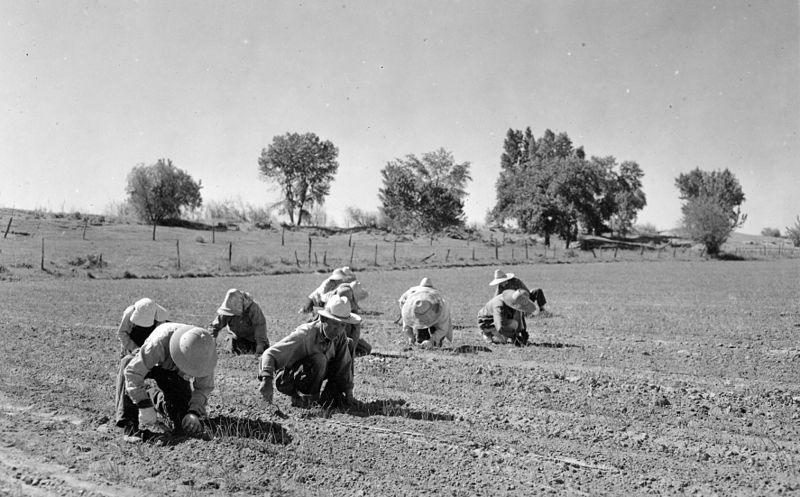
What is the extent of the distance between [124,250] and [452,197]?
55.8 metres

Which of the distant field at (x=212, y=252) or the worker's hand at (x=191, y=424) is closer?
the worker's hand at (x=191, y=424)

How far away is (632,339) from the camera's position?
48.0 feet

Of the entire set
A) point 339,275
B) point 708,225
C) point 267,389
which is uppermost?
point 708,225

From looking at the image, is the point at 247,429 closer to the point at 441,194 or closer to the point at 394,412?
the point at 394,412

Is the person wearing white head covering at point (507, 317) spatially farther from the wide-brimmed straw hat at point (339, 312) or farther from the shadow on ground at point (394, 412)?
the wide-brimmed straw hat at point (339, 312)

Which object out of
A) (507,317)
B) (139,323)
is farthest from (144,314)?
(507,317)

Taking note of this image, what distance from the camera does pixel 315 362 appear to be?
816 cm

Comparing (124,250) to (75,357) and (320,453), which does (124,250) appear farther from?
(320,453)

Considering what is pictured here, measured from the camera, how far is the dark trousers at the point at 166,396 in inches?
281

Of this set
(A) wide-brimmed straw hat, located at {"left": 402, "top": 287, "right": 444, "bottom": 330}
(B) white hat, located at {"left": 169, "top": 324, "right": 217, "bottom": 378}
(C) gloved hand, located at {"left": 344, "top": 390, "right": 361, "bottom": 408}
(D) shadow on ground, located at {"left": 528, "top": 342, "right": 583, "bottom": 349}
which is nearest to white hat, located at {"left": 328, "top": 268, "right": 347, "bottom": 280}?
(A) wide-brimmed straw hat, located at {"left": 402, "top": 287, "right": 444, "bottom": 330}

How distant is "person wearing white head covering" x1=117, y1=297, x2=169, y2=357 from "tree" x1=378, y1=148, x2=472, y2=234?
7765 centimetres

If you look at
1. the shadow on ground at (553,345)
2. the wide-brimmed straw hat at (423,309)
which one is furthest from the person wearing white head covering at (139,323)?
the shadow on ground at (553,345)

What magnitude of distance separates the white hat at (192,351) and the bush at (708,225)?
267 feet

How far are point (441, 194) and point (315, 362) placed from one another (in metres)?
85.6
